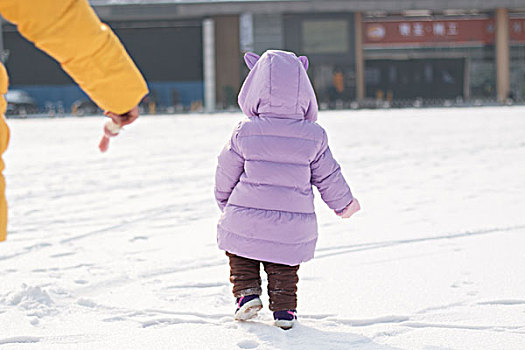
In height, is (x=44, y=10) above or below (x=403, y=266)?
above

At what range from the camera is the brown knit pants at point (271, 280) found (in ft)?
9.20

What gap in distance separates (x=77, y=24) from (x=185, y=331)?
1480 millimetres

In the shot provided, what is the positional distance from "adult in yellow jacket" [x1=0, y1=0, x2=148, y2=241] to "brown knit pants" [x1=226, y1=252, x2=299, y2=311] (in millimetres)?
1179

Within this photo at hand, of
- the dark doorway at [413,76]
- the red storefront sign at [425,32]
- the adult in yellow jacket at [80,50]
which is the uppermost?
the red storefront sign at [425,32]

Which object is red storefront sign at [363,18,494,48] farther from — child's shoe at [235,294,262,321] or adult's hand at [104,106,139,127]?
adult's hand at [104,106,139,127]

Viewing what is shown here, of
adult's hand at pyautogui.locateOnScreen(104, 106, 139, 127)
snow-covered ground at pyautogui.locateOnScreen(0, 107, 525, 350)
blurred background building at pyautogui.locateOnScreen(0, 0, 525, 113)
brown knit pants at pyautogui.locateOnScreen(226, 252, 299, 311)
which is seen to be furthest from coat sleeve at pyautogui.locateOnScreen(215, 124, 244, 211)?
blurred background building at pyautogui.locateOnScreen(0, 0, 525, 113)

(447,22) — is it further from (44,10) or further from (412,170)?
(44,10)

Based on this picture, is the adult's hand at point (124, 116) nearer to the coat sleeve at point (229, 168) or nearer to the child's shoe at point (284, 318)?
the coat sleeve at point (229, 168)

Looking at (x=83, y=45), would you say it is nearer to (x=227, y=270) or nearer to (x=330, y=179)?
(x=330, y=179)

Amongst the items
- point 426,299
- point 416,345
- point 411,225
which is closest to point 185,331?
point 416,345

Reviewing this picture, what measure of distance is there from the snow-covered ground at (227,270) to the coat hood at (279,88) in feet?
2.77

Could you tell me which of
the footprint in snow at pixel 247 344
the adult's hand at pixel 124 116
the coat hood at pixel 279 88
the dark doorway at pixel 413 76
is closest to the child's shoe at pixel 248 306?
the footprint in snow at pixel 247 344

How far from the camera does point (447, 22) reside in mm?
29906

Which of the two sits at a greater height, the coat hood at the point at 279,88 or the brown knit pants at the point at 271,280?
the coat hood at the point at 279,88
